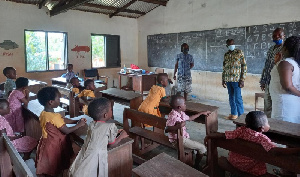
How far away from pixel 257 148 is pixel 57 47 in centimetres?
684

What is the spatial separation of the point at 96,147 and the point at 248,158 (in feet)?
3.53

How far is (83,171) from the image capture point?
1.66m

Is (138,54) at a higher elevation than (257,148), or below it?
higher

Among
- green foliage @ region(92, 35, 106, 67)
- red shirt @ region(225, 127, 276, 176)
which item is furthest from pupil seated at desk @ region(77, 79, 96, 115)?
green foliage @ region(92, 35, 106, 67)

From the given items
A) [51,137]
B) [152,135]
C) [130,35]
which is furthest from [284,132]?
[130,35]

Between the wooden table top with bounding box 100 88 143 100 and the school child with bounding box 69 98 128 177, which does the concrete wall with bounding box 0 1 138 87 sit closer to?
the wooden table top with bounding box 100 88 143 100

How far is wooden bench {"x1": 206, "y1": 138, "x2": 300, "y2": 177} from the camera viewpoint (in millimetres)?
1373

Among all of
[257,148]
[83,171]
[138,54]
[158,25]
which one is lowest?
[83,171]

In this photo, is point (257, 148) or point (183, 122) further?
point (183, 122)

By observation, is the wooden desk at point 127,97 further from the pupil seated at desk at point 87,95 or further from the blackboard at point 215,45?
the blackboard at point 215,45

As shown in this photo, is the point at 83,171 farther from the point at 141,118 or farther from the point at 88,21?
the point at 88,21

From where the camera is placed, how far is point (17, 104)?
296cm

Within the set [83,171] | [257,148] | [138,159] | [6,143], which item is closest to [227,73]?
[138,159]

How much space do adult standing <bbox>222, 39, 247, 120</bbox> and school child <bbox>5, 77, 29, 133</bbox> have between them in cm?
325
